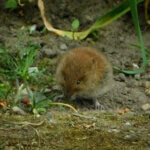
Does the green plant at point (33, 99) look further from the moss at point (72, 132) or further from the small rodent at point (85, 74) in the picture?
the small rodent at point (85, 74)

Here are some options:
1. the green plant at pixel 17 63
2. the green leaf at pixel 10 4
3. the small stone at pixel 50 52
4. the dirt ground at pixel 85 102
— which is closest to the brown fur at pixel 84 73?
the dirt ground at pixel 85 102

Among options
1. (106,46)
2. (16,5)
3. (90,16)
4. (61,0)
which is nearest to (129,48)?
(106,46)

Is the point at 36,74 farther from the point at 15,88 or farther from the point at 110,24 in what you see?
the point at 110,24

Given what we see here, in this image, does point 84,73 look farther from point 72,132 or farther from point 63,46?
point 63,46

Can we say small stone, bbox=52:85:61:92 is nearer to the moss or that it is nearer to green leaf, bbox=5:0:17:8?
the moss

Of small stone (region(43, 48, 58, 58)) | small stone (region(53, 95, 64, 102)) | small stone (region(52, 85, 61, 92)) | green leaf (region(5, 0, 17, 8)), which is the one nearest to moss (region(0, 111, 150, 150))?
small stone (region(53, 95, 64, 102))
